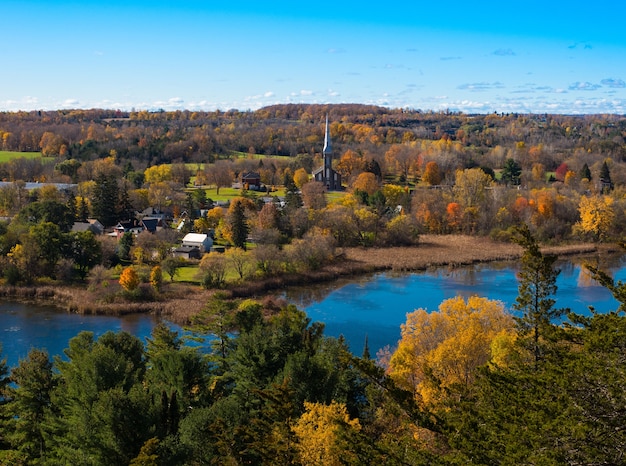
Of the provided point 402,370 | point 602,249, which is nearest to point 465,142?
point 602,249

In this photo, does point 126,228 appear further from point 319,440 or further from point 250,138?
point 250,138

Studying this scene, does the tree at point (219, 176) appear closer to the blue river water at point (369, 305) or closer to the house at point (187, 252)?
the house at point (187, 252)

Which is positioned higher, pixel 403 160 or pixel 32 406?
pixel 403 160

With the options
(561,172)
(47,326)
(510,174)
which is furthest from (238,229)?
(561,172)

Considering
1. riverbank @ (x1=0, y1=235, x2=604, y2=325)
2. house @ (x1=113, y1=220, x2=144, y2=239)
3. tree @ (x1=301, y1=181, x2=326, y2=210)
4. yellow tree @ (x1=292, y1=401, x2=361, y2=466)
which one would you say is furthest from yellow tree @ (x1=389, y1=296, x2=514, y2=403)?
tree @ (x1=301, y1=181, x2=326, y2=210)

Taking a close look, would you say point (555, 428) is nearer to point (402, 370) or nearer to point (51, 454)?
point (402, 370)
